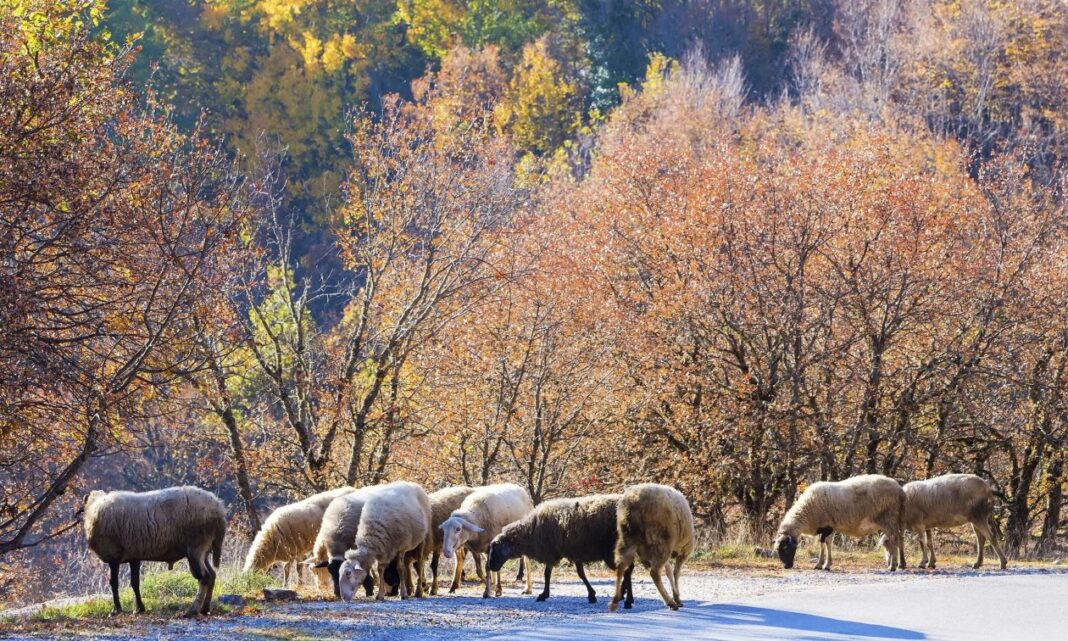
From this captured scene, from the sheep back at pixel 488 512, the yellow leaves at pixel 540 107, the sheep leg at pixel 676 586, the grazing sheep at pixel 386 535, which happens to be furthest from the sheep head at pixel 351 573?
the yellow leaves at pixel 540 107

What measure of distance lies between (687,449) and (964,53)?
48.4 meters

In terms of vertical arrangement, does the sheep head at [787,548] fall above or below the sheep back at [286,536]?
above

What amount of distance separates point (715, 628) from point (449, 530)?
492 cm

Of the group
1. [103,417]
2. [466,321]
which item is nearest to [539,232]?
[466,321]

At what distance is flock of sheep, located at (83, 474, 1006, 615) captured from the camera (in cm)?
1661

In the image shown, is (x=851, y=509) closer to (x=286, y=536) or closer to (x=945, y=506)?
(x=945, y=506)

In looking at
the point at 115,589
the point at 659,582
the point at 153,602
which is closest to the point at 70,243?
the point at 115,589

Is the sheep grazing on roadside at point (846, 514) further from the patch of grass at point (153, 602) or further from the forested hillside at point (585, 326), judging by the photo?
the patch of grass at point (153, 602)

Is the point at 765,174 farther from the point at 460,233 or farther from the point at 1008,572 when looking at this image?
the point at 1008,572

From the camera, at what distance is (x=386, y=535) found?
18312 mm

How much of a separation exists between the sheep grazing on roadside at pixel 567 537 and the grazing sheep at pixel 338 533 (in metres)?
1.87

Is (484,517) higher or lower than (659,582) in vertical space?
higher

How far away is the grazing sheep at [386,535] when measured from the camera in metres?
17.9

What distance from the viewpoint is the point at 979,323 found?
99.2 ft
